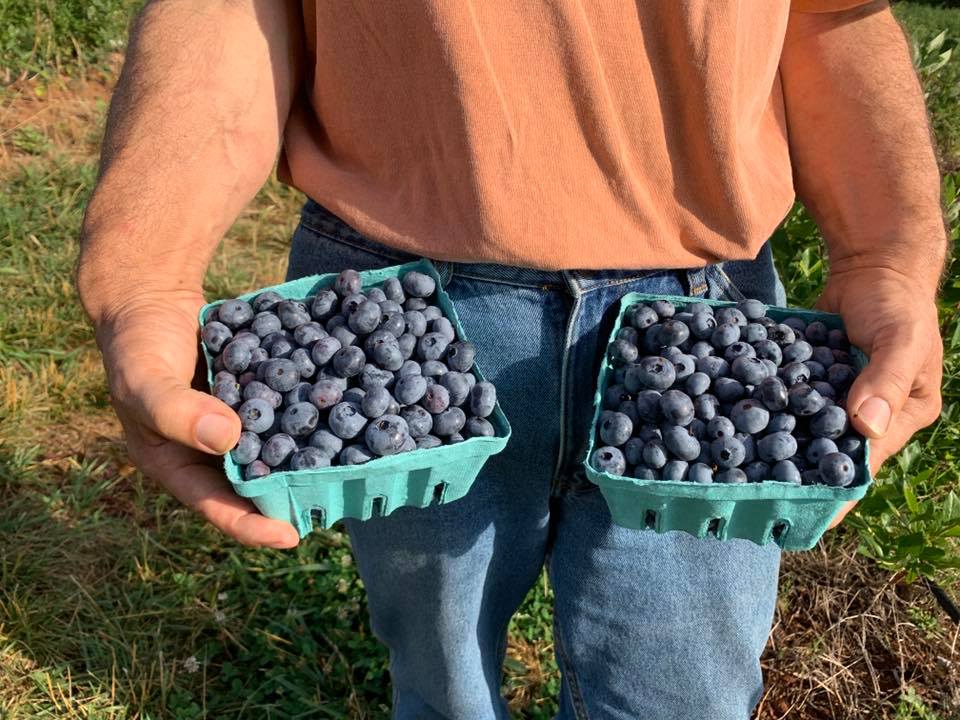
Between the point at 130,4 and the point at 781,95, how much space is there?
12.3ft

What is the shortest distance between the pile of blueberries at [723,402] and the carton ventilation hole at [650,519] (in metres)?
0.05

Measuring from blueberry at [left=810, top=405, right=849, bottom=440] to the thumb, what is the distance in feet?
0.05

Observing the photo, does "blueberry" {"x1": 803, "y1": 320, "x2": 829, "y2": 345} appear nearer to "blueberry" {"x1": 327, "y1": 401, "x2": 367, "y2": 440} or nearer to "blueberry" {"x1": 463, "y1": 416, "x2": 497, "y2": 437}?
"blueberry" {"x1": 463, "y1": 416, "x2": 497, "y2": 437}

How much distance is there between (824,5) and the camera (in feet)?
4.13

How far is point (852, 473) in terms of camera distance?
1.05 metres

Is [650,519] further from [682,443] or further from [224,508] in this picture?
[224,508]

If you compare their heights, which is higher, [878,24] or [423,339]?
Result: [878,24]

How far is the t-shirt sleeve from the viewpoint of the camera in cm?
125

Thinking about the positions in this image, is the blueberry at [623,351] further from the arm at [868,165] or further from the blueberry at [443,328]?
the arm at [868,165]

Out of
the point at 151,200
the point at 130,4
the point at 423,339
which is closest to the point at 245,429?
the point at 423,339

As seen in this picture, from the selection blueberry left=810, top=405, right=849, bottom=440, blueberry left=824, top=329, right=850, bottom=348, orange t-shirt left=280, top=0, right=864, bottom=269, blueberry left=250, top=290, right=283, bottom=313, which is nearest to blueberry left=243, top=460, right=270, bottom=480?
blueberry left=250, top=290, right=283, bottom=313

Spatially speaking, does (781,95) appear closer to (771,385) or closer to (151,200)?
(771,385)

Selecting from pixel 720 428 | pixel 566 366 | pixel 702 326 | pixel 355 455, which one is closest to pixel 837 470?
pixel 720 428

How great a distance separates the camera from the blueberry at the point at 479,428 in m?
1.10
